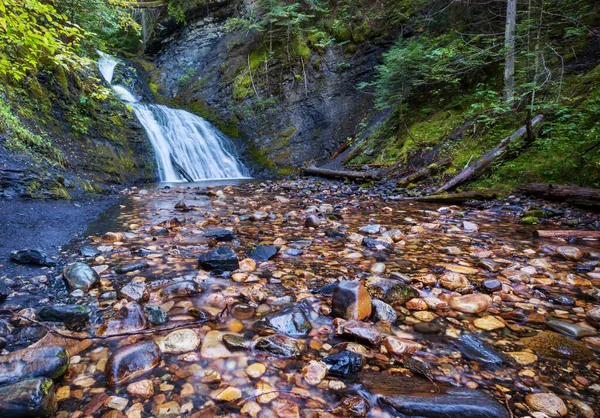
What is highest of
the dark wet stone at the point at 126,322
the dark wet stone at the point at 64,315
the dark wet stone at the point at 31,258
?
the dark wet stone at the point at 31,258

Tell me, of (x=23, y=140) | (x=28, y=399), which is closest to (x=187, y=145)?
(x=23, y=140)

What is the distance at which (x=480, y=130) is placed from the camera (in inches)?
289

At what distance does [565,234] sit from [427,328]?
10.1 feet

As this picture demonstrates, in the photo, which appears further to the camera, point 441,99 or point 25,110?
point 441,99

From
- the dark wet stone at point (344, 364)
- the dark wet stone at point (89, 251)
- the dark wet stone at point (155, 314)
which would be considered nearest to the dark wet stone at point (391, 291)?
the dark wet stone at point (344, 364)

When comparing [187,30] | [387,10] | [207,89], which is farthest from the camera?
[187,30]

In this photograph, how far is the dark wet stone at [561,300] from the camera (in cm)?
218

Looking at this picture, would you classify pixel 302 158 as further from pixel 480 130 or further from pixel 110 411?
pixel 110 411

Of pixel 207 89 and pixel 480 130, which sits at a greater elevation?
pixel 207 89

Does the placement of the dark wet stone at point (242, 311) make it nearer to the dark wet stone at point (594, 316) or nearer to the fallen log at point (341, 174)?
the dark wet stone at point (594, 316)

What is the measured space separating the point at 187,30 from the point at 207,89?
7263 mm

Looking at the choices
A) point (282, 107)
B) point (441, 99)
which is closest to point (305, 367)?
point (441, 99)

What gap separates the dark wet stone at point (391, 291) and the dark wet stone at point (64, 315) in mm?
1980

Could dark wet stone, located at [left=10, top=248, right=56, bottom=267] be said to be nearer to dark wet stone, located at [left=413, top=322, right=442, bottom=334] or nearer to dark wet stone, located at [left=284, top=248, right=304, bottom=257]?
dark wet stone, located at [left=284, top=248, right=304, bottom=257]
